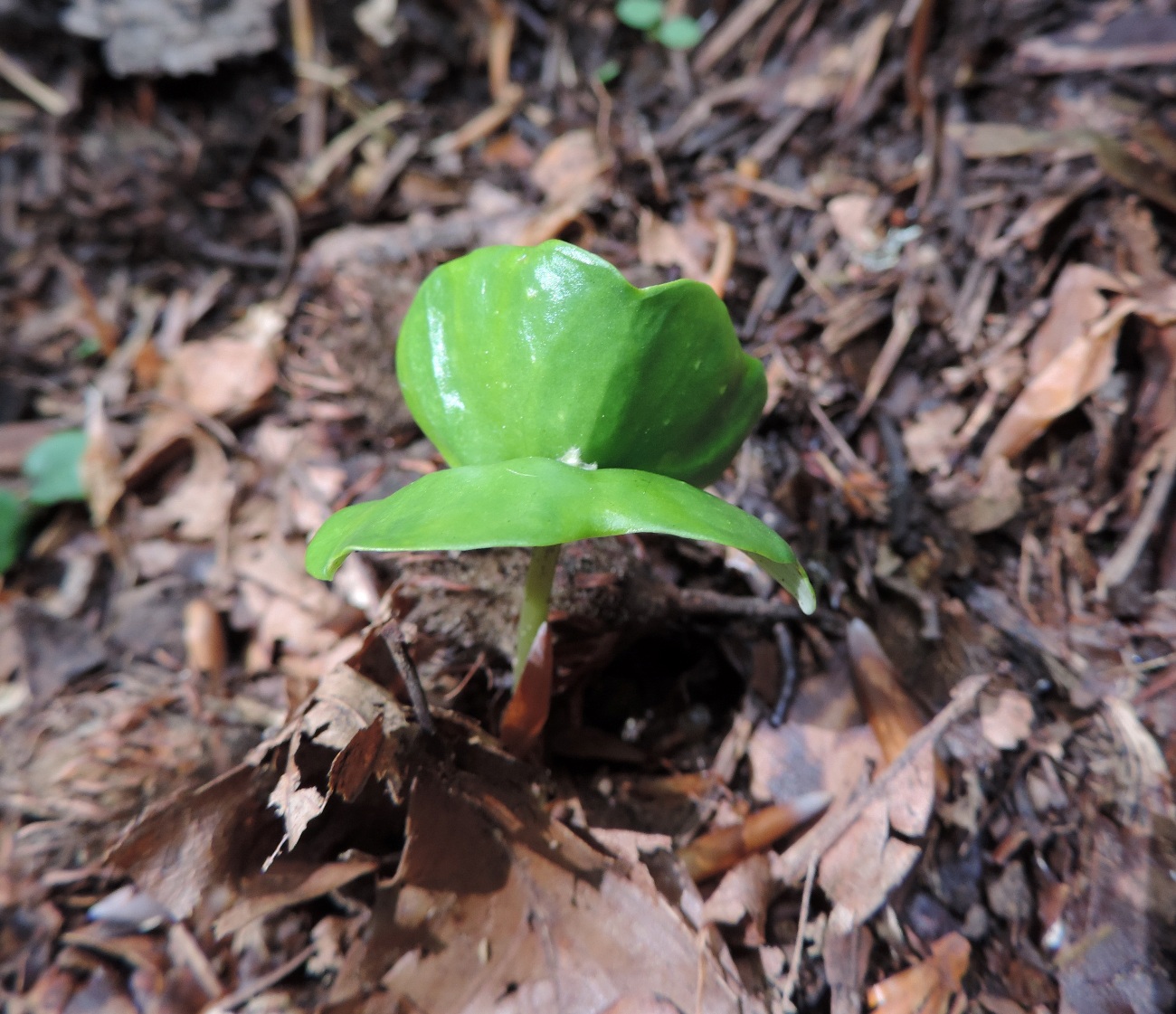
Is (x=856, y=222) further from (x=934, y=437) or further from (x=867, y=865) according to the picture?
(x=867, y=865)

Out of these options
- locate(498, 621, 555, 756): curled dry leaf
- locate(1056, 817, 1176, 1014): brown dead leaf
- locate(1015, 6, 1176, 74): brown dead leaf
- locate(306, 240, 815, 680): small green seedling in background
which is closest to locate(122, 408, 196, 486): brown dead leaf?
locate(306, 240, 815, 680): small green seedling in background

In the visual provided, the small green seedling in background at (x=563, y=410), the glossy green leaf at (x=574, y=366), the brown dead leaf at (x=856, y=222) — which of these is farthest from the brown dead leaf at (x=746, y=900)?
the brown dead leaf at (x=856, y=222)

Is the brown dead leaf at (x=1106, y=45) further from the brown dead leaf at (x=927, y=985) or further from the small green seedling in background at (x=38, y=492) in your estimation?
the small green seedling in background at (x=38, y=492)

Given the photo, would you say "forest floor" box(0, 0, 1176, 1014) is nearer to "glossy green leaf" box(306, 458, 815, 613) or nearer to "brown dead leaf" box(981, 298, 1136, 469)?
"brown dead leaf" box(981, 298, 1136, 469)

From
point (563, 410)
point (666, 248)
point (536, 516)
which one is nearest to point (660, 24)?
point (666, 248)

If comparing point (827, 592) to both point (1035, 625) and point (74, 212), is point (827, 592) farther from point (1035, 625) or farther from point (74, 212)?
point (74, 212)

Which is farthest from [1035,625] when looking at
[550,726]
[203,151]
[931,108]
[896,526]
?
[203,151]
